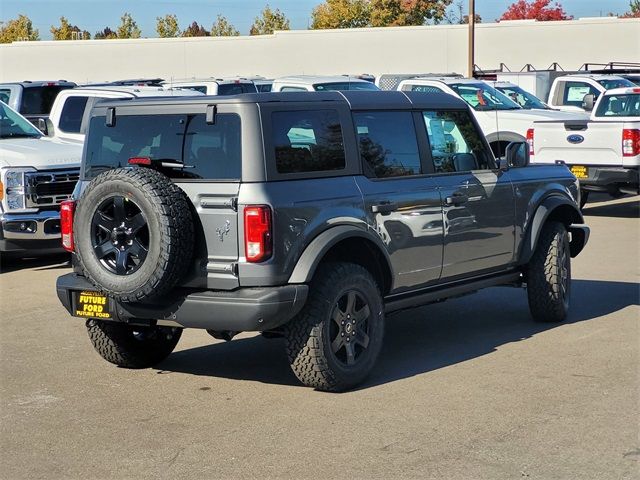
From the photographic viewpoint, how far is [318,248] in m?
7.01

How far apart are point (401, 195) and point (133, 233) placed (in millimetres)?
1967

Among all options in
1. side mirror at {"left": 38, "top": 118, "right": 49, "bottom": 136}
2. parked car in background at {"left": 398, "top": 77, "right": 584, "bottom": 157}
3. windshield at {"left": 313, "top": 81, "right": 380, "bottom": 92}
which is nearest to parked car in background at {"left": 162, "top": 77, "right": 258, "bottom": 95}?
windshield at {"left": 313, "top": 81, "right": 380, "bottom": 92}

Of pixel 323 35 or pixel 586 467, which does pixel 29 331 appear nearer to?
pixel 586 467

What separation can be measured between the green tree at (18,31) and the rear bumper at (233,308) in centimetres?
8800

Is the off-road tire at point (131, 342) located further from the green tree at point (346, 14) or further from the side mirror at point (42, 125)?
the green tree at point (346, 14)

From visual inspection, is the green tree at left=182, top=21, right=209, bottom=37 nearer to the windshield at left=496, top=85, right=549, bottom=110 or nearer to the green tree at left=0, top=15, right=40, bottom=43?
the green tree at left=0, top=15, right=40, bottom=43

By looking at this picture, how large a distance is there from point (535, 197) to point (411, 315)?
1615 millimetres

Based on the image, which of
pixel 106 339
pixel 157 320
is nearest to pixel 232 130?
pixel 157 320

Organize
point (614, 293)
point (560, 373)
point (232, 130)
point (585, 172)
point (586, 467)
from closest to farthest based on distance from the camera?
1. point (586, 467)
2. point (232, 130)
3. point (560, 373)
4. point (614, 293)
5. point (585, 172)

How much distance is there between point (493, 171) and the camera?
348 inches

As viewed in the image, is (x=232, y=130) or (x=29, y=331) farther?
(x=29, y=331)

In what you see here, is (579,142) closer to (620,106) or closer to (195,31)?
(620,106)

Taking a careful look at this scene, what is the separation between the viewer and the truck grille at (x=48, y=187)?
12617mm

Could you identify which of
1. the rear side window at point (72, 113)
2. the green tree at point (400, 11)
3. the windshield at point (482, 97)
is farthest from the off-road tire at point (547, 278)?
the green tree at point (400, 11)
